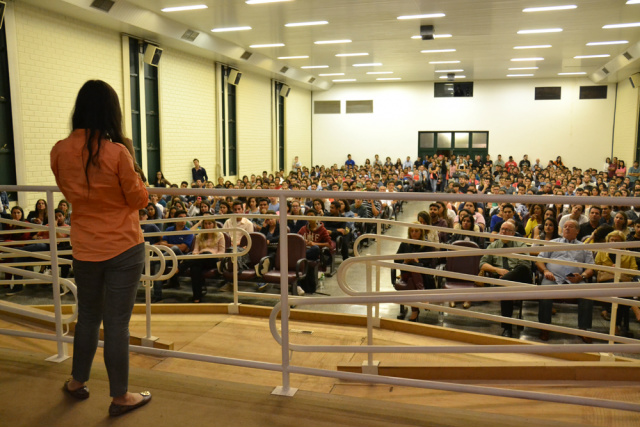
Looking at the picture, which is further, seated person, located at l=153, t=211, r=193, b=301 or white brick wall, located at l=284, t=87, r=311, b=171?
white brick wall, located at l=284, t=87, r=311, b=171

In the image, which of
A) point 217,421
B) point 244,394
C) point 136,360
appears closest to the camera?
point 217,421

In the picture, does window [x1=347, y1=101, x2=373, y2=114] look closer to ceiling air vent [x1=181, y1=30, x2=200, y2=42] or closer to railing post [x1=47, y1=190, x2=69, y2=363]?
ceiling air vent [x1=181, y1=30, x2=200, y2=42]

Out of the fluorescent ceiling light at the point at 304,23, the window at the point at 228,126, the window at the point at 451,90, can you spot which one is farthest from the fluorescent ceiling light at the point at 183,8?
the window at the point at 451,90

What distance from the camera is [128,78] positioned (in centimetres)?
1094

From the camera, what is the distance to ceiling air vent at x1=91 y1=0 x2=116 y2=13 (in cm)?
884

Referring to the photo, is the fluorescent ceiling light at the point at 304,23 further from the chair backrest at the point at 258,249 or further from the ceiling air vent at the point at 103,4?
the chair backrest at the point at 258,249

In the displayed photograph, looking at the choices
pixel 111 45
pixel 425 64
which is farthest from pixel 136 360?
pixel 425 64

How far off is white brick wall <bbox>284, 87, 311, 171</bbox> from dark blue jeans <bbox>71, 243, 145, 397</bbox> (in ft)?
57.1

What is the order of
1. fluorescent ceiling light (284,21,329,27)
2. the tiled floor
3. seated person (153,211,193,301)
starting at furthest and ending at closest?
fluorescent ceiling light (284,21,329,27)
seated person (153,211,193,301)
the tiled floor

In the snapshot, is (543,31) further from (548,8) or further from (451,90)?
A: (451,90)

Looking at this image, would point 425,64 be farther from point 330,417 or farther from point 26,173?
point 330,417

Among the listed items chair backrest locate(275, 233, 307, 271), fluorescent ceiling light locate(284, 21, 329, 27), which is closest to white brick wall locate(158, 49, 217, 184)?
fluorescent ceiling light locate(284, 21, 329, 27)

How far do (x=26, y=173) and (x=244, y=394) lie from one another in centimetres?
780

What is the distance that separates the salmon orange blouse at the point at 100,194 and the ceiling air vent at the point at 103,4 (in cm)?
791
